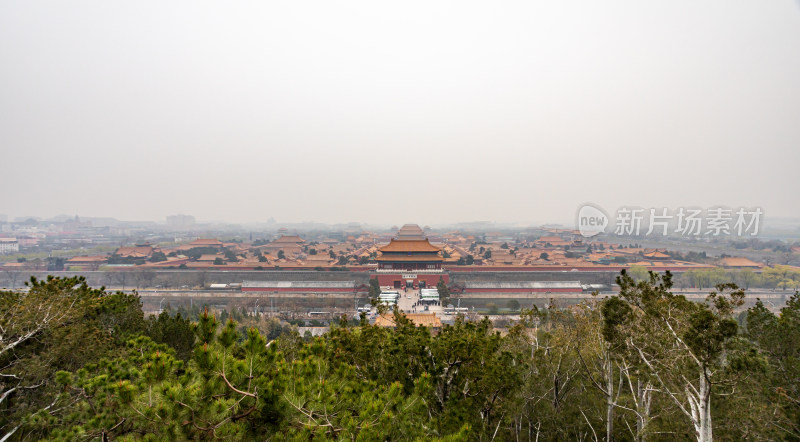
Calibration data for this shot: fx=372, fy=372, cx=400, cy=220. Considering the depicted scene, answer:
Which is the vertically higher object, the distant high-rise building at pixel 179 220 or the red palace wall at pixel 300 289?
the distant high-rise building at pixel 179 220

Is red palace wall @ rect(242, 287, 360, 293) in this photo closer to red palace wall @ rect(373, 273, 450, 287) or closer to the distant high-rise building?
red palace wall @ rect(373, 273, 450, 287)

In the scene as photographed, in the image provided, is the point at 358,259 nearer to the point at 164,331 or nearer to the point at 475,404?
the point at 164,331

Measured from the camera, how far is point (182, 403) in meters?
1.92

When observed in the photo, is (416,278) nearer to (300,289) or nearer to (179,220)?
(300,289)

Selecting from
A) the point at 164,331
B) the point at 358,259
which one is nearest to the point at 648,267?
the point at 358,259

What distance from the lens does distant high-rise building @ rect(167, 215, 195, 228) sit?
9862cm

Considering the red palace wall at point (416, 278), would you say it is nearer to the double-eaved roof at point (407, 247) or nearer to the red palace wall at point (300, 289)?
the double-eaved roof at point (407, 247)

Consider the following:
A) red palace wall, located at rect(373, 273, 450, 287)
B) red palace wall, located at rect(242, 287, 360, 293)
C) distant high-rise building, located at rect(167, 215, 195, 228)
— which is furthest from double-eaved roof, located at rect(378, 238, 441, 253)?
distant high-rise building, located at rect(167, 215, 195, 228)

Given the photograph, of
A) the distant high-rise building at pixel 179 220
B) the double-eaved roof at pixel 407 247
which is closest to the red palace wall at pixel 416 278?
the double-eaved roof at pixel 407 247

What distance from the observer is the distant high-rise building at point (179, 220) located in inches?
3883

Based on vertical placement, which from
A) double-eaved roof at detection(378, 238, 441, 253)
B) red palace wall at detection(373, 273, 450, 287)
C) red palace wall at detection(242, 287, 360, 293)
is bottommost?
red palace wall at detection(242, 287, 360, 293)

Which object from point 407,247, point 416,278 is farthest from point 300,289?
point 407,247

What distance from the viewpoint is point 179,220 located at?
99.0m

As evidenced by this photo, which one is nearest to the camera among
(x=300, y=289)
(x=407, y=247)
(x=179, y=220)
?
(x=300, y=289)
